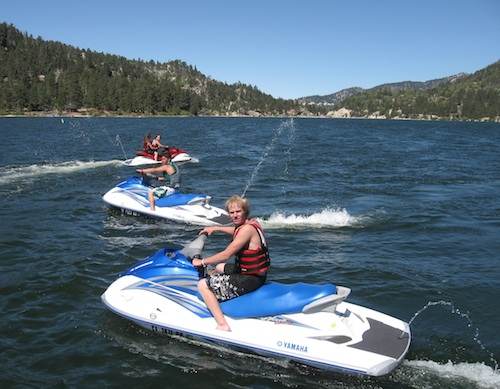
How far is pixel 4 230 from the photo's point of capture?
603 inches

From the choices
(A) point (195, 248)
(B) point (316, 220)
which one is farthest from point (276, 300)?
(B) point (316, 220)

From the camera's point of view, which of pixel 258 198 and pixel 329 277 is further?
pixel 258 198

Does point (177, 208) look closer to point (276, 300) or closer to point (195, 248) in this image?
point (195, 248)

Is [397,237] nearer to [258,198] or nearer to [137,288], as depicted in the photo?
[258,198]

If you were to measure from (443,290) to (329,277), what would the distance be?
2489mm

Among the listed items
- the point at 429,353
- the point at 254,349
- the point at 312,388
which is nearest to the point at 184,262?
the point at 254,349

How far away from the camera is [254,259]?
25.8 feet

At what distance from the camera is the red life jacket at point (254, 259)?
7.78 metres

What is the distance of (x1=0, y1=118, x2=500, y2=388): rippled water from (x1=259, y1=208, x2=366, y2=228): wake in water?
0.08 m

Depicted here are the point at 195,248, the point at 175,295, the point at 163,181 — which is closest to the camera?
the point at 195,248

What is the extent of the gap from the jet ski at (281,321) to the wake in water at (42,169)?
17.6 meters

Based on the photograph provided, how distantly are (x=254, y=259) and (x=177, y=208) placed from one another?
909 centimetres

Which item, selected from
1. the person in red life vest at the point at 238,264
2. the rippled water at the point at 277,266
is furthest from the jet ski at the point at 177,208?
the person in red life vest at the point at 238,264

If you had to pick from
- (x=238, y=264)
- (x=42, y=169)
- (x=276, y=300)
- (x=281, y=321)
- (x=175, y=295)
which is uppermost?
(x=238, y=264)
